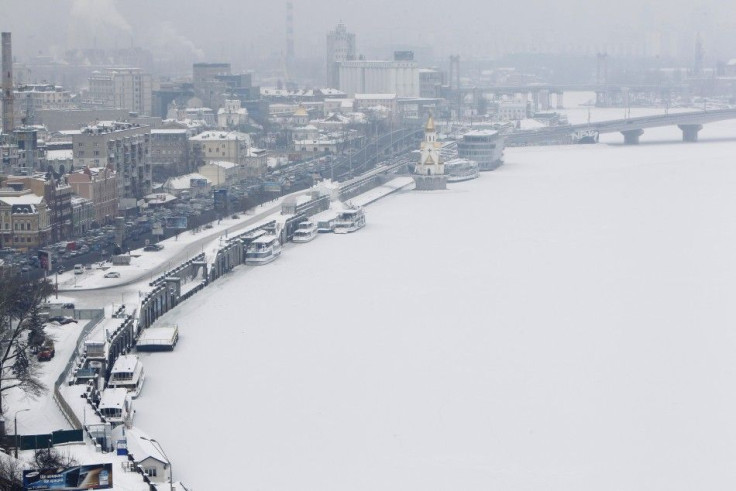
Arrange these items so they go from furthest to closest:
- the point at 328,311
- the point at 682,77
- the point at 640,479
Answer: the point at 682,77 < the point at 328,311 < the point at 640,479

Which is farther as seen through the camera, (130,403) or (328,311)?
(328,311)

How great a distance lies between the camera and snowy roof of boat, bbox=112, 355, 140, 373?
244 inches

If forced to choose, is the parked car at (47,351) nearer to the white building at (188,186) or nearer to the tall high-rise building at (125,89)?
the white building at (188,186)

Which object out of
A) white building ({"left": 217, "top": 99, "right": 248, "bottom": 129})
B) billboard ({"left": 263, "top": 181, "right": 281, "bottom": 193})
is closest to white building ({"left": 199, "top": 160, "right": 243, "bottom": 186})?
billboard ({"left": 263, "top": 181, "right": 281, "bottom": 193})

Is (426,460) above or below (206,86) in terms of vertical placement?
below

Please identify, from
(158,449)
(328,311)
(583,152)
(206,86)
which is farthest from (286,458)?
(206,86)

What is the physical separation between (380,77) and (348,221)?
15.7 m

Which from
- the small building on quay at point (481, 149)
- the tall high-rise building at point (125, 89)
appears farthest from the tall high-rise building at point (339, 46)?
the small building on quay at point (481, 149)

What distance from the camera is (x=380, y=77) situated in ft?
88.4

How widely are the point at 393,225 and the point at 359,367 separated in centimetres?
528

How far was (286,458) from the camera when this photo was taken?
17.5ft

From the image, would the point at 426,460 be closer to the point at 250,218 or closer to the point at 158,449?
the point at 158,449

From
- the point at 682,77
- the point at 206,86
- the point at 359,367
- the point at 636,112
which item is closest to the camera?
the point at 359,367

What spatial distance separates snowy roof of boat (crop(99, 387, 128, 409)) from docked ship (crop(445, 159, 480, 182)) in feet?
33.3
